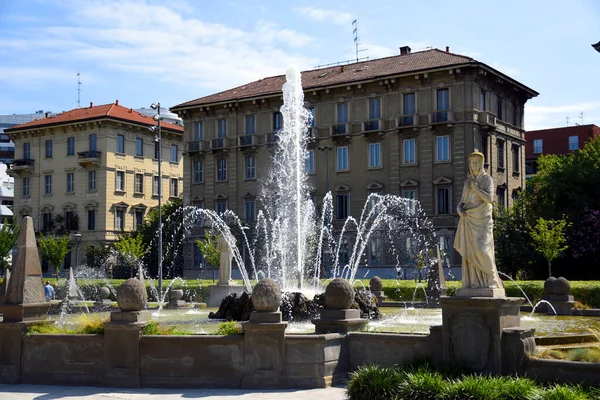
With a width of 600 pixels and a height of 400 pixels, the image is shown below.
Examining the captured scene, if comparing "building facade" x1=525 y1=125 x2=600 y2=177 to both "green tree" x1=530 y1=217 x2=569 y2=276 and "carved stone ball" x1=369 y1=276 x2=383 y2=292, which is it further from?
"carved stone ball" x1=369 y1=276 x2=383 y2=292

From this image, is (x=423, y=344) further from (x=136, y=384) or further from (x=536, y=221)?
(x=536, y=221)

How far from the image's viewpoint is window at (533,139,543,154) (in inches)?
2992

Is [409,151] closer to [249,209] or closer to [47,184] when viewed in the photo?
[249,209]

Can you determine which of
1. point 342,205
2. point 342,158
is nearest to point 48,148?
point 342,158

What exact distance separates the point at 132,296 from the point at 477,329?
5611mm

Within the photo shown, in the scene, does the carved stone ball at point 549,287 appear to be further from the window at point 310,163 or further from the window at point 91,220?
the window at point 91,220

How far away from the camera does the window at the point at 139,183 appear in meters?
66.3

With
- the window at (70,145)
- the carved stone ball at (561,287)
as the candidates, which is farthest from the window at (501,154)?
the window at (70,145)

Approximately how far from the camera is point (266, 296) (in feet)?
40.1

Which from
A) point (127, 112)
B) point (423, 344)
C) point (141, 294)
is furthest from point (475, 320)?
point (127, 112)

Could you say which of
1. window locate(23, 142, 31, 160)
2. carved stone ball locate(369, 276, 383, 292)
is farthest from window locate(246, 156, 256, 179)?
carved stone ball locate(369, 276, 383, 292)

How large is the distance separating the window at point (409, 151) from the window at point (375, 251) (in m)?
5.50

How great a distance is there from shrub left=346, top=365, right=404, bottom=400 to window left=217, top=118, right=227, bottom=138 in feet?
157

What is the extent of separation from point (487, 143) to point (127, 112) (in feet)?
108
